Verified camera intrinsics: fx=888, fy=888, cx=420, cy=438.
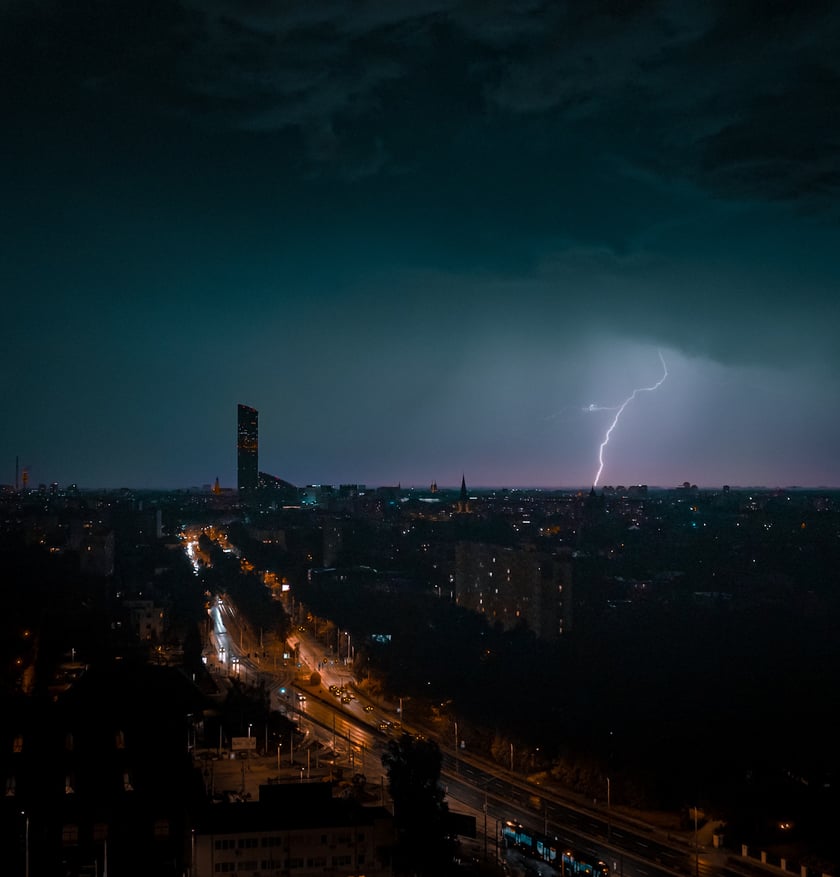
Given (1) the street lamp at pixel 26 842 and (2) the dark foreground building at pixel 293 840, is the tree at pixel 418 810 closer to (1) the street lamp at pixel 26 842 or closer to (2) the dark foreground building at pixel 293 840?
(2) the dark foreground building at pixel 293 840

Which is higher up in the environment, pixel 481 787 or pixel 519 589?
pixel 519 589

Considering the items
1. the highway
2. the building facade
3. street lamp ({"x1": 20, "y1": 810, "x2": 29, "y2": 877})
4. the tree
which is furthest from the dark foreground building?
the building facade

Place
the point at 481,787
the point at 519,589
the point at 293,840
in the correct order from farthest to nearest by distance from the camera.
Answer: the point at 519,589 < the point at 481,787 < the point at 293,840

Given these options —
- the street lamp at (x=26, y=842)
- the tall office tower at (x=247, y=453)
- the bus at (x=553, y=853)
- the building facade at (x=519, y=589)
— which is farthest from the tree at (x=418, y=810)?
the tall office tower at (x=247, y=453)

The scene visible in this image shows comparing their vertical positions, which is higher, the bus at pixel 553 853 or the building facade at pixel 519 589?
the building facade at pixel 519 589

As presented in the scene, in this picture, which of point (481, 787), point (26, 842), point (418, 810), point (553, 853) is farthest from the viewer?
point (481, 787)

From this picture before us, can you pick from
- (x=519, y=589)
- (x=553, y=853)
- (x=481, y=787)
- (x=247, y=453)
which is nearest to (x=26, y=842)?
(x=553, y=853)

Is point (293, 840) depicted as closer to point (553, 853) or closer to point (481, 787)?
point (553, 853)

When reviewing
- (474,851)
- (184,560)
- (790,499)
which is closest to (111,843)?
(474,851)

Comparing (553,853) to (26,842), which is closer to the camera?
(26,842)
